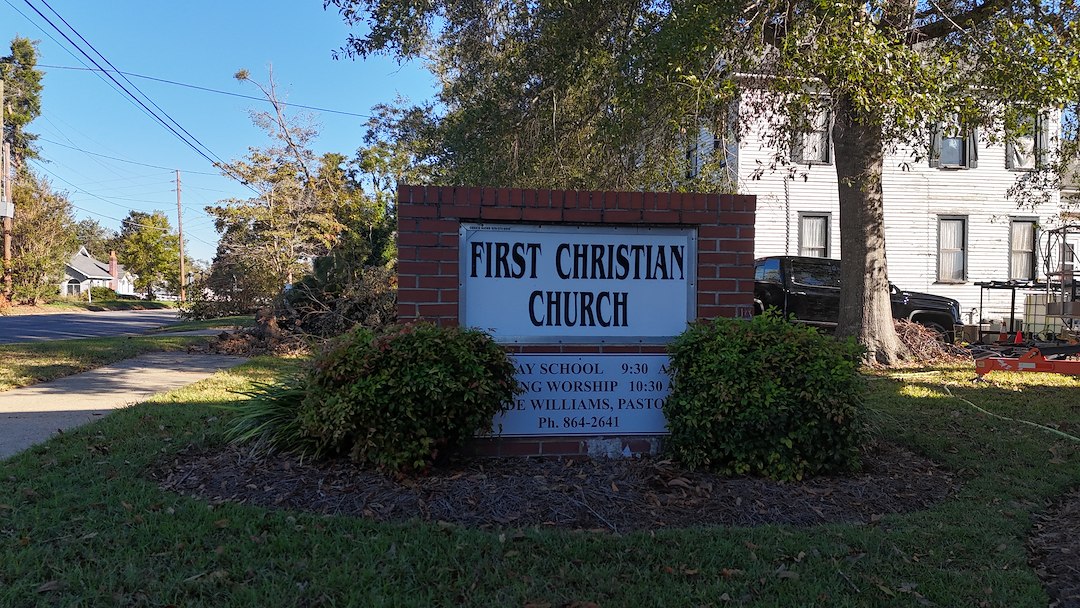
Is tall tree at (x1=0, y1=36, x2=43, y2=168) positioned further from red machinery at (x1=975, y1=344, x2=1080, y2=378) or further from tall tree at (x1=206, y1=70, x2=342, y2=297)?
red machinery at (x1=975, y1=344, x2=1080, y2=378)

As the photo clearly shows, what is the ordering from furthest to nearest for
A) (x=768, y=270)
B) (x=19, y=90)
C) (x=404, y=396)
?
(x=19, y=90) < (x=768, y=270) < (x=404, y=396)

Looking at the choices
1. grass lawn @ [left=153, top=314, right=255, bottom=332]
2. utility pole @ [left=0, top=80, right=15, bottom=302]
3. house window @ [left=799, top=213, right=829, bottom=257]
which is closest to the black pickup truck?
house window @ [left=799, top=213, right=829, bottom=257]

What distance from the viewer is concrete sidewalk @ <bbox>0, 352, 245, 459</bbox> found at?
20.2 feet

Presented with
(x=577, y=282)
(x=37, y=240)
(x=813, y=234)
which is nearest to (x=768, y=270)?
(x=813, y=234)

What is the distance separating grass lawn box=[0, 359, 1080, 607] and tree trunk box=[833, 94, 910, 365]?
6.44 meters

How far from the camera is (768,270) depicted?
14.3m

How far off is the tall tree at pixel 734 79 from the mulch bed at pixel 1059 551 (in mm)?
3327

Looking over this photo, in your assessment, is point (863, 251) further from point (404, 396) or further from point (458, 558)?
point (458, 558)

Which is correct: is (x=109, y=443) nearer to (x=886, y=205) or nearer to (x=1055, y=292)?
(x=1055, y=292)

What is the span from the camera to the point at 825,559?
3.31 meters

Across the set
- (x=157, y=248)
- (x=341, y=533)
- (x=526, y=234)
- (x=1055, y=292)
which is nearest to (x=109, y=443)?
(x=341, y=533)

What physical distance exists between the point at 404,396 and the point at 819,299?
11595mm

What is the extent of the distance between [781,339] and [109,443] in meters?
4.85

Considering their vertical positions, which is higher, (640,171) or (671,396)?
(640,171)
